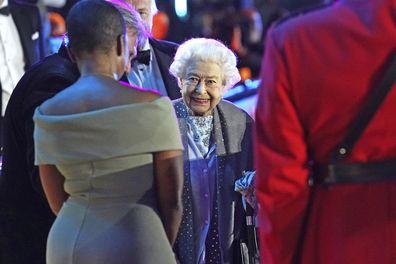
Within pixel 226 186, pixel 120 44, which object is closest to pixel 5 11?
pixel 226 186

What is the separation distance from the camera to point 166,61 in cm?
412

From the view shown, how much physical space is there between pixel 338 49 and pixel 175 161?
2.18 ft

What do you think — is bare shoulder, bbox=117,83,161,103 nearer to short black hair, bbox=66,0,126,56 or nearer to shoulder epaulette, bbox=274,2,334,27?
short black hair, bbox=66,0,126,56

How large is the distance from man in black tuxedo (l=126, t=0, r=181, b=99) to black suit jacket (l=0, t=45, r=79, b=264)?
2.06 feet

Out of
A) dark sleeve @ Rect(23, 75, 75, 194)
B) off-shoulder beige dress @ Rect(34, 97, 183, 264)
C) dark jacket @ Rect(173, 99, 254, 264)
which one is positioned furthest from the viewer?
dark jacket @ Rect(173, 99, 254, 264)

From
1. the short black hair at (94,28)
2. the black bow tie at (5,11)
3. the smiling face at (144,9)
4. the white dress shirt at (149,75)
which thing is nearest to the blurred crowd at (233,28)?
the black bow tie at (5,11)

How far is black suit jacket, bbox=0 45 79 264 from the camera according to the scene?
10.9 ft

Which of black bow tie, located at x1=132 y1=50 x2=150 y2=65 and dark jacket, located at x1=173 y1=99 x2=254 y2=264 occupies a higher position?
black bow tie, located at x1=132 y1=50 x2=150 y2=65

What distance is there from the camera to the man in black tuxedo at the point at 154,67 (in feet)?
13.3

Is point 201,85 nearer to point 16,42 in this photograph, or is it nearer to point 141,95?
point 141,95

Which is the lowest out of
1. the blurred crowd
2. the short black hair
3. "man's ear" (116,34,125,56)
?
the blurred crowd

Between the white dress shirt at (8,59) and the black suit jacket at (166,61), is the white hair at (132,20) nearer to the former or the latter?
the black suit jacket at (166,61)

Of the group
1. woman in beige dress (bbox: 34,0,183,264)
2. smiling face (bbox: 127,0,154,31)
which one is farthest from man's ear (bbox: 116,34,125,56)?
smiling face (bbox: 127,0,154,31)

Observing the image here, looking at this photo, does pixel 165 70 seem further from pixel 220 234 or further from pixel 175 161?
pixel 175 161
